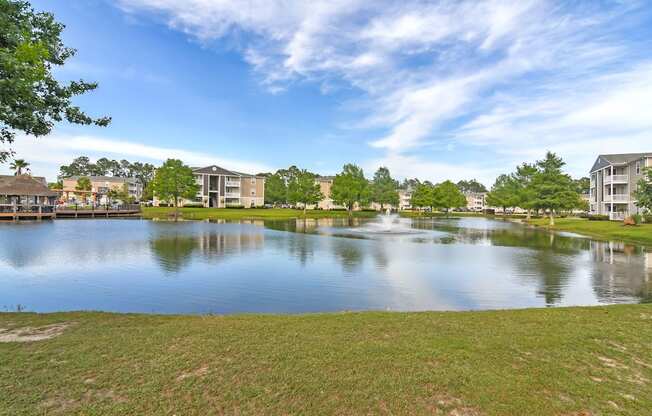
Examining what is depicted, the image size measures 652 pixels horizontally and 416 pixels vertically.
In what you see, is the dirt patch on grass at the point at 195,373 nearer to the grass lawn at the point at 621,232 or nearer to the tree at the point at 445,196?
the grass lawn at the point at 621,232

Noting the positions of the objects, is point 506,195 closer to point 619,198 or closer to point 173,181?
point 619,198

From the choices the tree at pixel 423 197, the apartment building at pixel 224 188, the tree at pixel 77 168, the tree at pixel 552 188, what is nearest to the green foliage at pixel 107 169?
the tree at pixel 77 168

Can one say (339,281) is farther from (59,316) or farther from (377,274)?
(59,316)

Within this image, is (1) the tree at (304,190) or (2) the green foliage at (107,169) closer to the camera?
(1) the tree at (304,190)

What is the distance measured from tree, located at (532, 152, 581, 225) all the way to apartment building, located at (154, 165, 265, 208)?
7160 centimetres

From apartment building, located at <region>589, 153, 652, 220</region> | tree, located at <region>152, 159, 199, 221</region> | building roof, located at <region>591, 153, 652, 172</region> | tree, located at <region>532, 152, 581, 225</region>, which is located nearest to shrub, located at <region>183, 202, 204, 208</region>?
tree, located at <region>152, 159, 199, 221</region>

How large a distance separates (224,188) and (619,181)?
89252 mm

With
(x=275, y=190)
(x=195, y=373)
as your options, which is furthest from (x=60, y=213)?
(x=195, y=373)

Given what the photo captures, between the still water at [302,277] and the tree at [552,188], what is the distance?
34.8m

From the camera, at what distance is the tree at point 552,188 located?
61781 millimetres

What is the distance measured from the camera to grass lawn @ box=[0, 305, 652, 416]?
16.9ft

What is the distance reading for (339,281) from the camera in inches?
682

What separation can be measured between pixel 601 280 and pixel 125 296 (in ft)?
69.5

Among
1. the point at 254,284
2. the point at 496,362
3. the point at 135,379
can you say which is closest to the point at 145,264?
the point at 254,284
